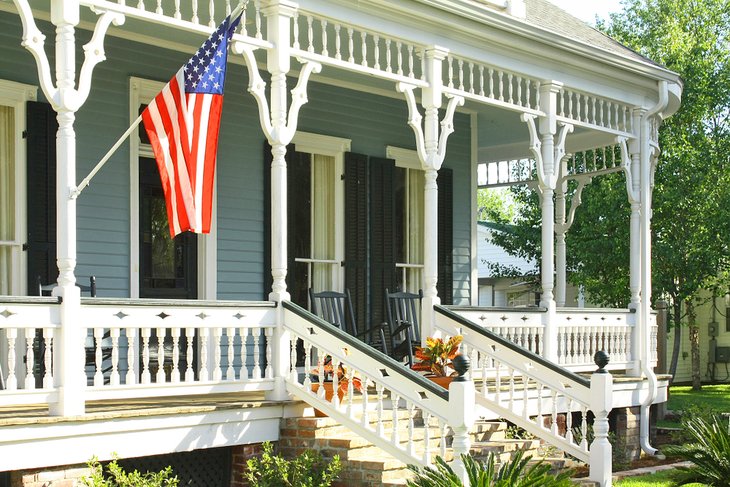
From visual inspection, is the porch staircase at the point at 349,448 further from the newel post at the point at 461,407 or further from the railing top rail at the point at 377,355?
the railing top rail at the point at 377,355

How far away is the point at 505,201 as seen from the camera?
61438mm

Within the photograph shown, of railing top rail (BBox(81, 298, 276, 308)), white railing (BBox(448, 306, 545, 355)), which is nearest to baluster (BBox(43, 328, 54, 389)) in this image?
railing top rail (BBox(81, 298, 276, 308))

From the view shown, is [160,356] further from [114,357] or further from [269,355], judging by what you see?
[269,355]

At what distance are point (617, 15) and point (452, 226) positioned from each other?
1367cm

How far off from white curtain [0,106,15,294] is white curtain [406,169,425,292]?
5765 millimetres

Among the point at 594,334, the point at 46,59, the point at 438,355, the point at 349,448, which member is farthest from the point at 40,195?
the point at 594,334

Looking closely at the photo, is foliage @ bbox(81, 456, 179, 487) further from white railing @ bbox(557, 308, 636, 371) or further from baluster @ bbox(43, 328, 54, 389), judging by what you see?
white railing @ bbox(557, 308, 636, 371)

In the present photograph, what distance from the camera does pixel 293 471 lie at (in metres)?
8.45

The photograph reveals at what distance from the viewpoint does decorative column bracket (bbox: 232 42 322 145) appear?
9109 millimetres

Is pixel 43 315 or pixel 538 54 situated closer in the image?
pixel 43 315

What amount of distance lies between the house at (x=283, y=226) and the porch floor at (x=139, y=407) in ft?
0.11

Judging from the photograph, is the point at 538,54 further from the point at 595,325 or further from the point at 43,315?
the point at 43,315

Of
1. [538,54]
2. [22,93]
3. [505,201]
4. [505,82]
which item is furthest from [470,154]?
[505,201]

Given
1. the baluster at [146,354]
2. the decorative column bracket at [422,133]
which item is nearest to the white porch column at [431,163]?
the decorative column bracket at [422,133]
